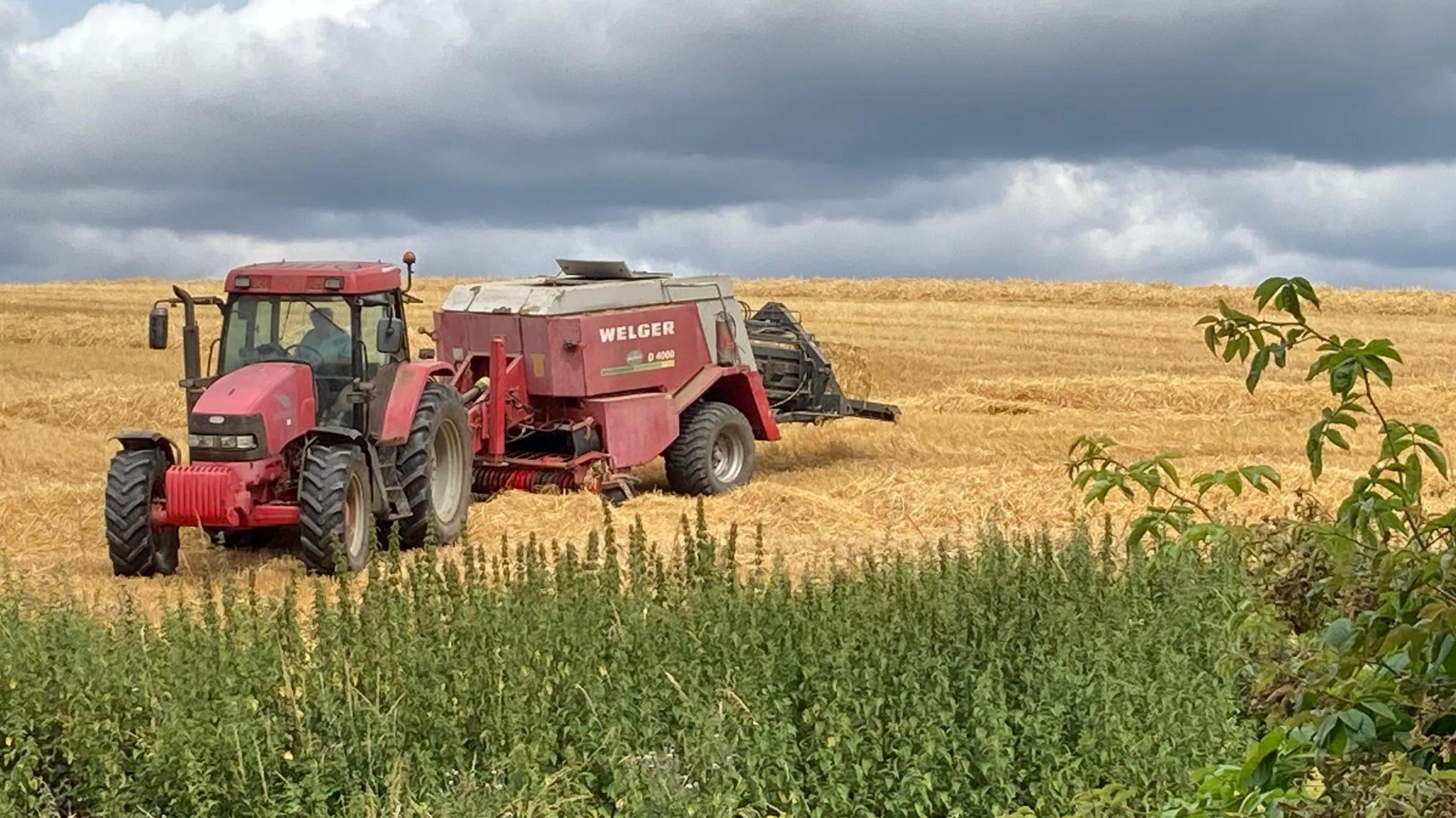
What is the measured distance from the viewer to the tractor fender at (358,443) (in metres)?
10.4

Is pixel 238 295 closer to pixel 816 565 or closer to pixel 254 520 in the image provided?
pixel 254 520

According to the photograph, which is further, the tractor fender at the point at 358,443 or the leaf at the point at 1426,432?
the tractor fender at the point at 358,443

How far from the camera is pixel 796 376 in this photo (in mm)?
15805

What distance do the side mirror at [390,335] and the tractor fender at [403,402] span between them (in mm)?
494

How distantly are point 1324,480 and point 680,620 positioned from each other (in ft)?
28.5

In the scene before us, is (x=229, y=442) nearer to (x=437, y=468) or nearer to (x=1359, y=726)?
(x=437, y=468)

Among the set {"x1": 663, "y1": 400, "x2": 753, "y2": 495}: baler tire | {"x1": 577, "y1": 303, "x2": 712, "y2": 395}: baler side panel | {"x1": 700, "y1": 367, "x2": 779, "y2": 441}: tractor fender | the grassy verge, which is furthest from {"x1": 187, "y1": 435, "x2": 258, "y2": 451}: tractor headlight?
{"x1": 700, "y1": 367, "x2": 779, "y2": 441}: tractor fender

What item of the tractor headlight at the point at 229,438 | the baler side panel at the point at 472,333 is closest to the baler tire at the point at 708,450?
the baler side panel at the point at 472,333

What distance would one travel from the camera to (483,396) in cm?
1293

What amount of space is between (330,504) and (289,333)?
1.46m

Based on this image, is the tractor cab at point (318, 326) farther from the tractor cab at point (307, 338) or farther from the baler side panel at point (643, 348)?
the baler side panel at point (643, 348)

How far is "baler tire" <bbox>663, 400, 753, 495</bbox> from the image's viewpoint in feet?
45.7

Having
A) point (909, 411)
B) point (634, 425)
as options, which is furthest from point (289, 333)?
point (909, 411)

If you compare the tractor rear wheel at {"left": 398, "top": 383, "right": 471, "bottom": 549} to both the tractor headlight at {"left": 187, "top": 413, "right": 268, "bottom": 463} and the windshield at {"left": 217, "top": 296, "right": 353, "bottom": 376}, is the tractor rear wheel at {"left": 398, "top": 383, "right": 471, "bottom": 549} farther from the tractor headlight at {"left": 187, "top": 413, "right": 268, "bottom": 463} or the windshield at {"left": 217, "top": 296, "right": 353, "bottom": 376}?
the tractor headlight at {"left": 187, "top": 413, "right": 268, "bottom": 463}
